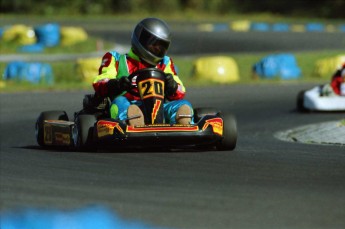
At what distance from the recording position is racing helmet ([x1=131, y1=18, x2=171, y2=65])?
8.94m

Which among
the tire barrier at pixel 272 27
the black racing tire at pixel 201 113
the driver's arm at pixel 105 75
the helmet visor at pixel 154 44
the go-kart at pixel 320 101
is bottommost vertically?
the go-kart at pixel 320 101

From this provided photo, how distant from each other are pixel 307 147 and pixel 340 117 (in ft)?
14.0

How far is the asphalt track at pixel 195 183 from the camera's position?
5.23 metres

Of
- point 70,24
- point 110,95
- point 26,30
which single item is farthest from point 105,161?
point 70,24

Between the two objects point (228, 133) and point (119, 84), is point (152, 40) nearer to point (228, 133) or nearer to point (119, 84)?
point (119, 84)

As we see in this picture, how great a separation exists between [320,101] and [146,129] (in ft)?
20.3

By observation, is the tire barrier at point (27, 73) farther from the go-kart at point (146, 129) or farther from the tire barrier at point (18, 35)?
the tire barrier at point (18, 35)

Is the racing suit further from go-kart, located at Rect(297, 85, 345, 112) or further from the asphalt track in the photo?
go-kart, located at Rect(297, 85, 345, 112)

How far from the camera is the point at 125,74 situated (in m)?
9.16

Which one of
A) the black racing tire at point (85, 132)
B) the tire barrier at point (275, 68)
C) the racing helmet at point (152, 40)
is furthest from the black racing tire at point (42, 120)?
the tire barrier at point (275, 68)

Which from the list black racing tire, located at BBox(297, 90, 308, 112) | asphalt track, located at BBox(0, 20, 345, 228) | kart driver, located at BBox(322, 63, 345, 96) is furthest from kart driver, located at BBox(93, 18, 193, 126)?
black racing tire, located at BBox(297, 90, 308, 112)

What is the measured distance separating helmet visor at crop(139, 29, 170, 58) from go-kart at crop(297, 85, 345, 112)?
545cm

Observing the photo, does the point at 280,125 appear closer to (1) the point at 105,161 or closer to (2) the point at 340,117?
(2) the point at 340,117

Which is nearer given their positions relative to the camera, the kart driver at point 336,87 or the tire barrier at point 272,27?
the kart driver at point 336,87
